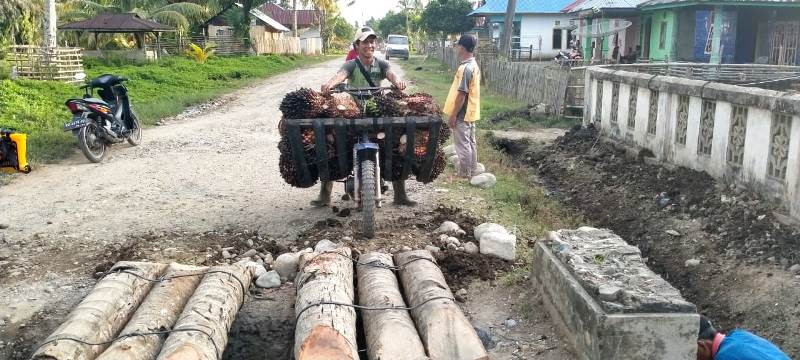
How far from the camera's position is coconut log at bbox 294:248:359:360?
3564 mm

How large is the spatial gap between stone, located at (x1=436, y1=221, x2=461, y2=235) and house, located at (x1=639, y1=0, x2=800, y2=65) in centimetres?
1704

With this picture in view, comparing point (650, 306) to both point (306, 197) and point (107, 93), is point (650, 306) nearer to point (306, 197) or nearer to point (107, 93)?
point (306, 197)

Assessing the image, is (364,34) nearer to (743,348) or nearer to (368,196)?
(368,196)

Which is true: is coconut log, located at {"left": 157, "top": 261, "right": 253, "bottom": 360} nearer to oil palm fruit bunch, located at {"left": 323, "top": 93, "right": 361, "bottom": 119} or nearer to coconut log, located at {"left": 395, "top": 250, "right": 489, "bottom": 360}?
coconut log, located at {"left": 395, "top": 250, "right": 489, "bottom": 360}

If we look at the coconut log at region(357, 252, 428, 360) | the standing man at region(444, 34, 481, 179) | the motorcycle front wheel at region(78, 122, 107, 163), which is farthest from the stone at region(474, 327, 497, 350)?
the motorcycle front wheel at region(78, 122, 107, 163)

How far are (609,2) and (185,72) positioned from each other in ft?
50.9

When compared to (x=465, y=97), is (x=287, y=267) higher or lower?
lower

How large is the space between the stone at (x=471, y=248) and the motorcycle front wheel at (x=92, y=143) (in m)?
6.03

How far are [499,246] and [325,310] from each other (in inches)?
86.7

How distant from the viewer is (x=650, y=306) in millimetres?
3828

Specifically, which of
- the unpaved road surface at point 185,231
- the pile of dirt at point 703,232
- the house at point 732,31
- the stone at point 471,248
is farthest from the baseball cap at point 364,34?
the house at point 732,31

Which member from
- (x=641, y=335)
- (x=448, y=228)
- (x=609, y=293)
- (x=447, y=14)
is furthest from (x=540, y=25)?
(x=641, y=335)

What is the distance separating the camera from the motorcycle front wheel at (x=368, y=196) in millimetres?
6055

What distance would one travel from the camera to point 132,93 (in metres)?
18.0
